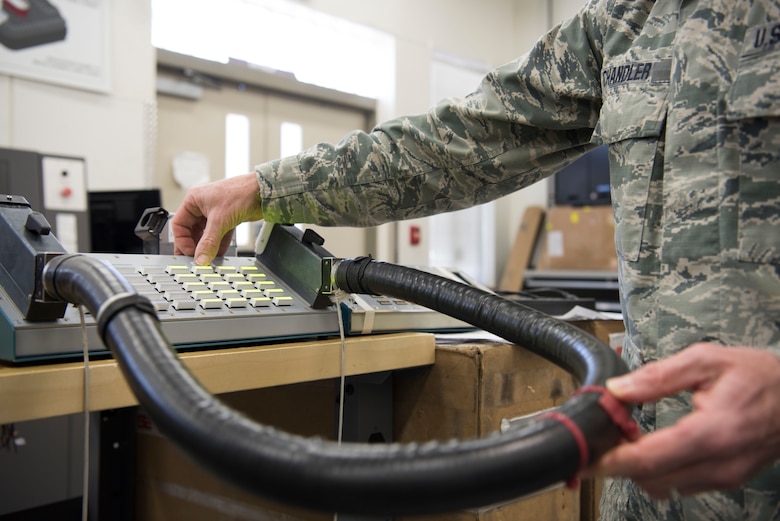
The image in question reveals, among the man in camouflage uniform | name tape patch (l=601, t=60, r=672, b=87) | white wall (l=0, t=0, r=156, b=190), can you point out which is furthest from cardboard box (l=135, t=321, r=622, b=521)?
white wall (l=0, t=0, r=156, b=190)

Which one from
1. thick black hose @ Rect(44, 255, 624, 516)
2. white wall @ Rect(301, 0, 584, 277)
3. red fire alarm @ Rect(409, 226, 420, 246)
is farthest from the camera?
red fire alarm @ Rect(409, 226, 420, 246)

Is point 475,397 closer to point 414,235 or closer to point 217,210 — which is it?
point 217,210

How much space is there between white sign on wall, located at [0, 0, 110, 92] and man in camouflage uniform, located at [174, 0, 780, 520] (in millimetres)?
1893

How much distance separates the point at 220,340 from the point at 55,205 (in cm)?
176

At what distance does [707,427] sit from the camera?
400 mm

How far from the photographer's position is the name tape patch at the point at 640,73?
0.70 meters

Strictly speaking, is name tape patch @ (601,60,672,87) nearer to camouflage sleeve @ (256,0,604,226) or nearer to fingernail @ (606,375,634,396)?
camouflage sleeve @ (256,0,604,226)

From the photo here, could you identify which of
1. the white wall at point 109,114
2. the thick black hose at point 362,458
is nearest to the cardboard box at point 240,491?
the thick black hose at point 362,458

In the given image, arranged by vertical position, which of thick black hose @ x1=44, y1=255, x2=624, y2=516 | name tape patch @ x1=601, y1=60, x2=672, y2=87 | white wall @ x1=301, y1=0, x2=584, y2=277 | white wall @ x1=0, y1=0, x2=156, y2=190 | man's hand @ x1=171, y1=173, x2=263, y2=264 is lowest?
thick black hose @ x1=44, y1=255, x2=624, y2=516

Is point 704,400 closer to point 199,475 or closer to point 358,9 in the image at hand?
point 199,475

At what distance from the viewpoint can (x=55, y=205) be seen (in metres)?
2.12

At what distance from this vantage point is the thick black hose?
1.18 ft

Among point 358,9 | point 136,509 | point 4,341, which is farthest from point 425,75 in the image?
point 4,341

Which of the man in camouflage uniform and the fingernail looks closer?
the fingernail
